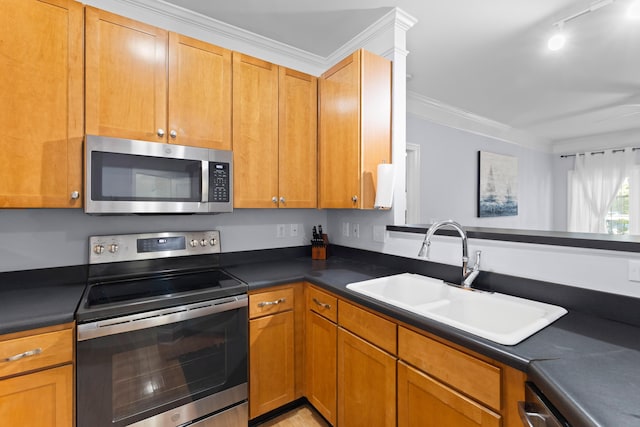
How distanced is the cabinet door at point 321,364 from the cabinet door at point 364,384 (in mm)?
61

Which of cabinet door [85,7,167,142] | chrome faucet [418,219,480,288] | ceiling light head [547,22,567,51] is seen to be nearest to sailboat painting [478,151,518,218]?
ceiling light head [547,22,567,51]

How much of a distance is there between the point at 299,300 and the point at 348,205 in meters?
0.69

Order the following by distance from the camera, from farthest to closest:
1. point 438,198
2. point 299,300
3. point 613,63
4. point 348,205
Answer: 1. point 438,198
2. point 613,63
3. point 348,205
4. point 299,300

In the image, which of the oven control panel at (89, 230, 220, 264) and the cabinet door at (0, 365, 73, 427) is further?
the oven control panel at (89, 230, 220, 264)

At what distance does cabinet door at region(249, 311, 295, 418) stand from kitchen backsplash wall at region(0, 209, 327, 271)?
0.70 m

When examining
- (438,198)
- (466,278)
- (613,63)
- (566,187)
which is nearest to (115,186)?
(466,278)

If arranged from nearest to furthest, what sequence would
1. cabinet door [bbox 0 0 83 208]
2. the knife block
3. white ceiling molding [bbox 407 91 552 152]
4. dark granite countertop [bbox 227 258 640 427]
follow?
dark granite countertop [bbox 227 258 640 427] < cabinet door [bbox 0 0 83 208] < the knife block < white ceiling molding [bbox 407 91 552 152]

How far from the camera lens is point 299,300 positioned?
1.87 m

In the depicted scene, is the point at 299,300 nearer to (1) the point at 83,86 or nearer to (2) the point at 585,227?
(1) the point at 83,86

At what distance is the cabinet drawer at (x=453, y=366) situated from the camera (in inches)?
36.8

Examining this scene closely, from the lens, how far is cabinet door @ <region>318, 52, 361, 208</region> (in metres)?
1.93

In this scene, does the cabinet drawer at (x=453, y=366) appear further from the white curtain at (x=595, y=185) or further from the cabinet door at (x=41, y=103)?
the white curtain at (x=595, y=185)

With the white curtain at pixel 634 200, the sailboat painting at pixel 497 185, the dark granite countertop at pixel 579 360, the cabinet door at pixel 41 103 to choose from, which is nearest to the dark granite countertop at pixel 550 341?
the dark granite countertop at pixel 579 360

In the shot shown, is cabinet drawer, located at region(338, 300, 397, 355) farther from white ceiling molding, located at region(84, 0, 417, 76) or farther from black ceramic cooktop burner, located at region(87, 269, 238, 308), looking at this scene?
white ceiling molding, located at region(84, 0, 417, 76)
